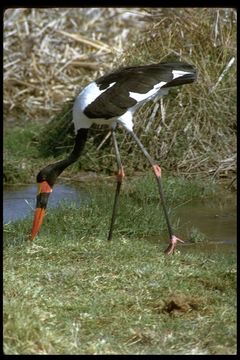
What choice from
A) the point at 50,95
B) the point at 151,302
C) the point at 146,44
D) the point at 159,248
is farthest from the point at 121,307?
the point at 50,95

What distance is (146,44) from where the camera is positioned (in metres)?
8.30

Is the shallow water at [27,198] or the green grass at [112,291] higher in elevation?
the green grass at [112,291]

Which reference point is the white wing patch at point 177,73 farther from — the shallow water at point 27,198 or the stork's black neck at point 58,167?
the shallow water at point 27,198

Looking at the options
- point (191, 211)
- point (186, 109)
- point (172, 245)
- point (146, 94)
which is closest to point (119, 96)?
point (146, 94)

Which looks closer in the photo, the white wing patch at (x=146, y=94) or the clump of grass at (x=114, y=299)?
the clump of grass at (x=114, y=299)

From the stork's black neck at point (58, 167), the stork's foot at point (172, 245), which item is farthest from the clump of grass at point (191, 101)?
the stork's foot at point (172, 245)

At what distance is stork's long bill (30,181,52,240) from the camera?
19.5 ft

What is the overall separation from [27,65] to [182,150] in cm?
339

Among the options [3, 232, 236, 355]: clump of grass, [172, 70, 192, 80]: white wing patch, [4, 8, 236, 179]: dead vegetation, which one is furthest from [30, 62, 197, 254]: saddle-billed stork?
[4, 8, 236, 179]: dead vegetation

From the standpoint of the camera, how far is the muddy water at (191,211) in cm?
627

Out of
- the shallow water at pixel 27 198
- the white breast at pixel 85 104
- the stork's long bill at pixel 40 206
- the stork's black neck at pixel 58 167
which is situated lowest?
the shallow water at pixel 27 198

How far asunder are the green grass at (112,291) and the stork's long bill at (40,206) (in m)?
0.09

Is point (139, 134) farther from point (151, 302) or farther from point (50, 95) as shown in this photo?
point (151, 302)

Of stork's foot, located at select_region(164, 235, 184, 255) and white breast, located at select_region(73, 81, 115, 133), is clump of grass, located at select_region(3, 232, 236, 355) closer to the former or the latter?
stork's foot, located at select_region(164, 235, 184, 255)
